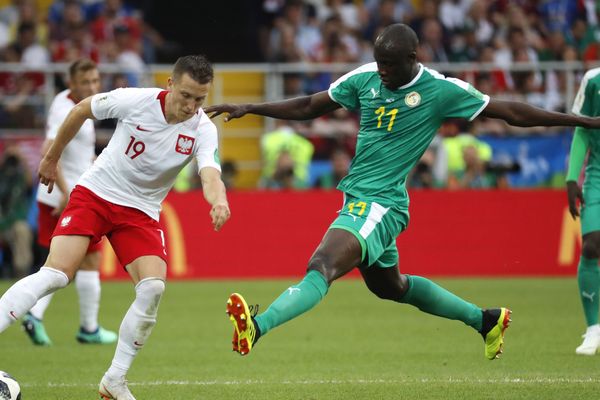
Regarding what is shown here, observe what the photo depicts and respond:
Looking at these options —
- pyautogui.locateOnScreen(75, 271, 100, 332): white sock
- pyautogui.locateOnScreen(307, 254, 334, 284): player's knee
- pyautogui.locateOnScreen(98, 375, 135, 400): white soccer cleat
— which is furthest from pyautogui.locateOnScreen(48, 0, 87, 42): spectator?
pyautogui.locateOnScreen(307, 254, 334, 284): player's knee

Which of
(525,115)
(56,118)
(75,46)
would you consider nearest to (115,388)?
(525,115)

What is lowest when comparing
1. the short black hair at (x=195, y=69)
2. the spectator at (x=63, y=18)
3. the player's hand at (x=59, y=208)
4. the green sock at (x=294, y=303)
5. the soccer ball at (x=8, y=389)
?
the soccer ball at (x=8, y=389)

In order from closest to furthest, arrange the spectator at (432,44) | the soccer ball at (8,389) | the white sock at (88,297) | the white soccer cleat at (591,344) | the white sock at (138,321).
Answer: the soccer ball at (8,389) < the white sock at (138,321) < the white soccer cleat at (591,344) < the white sock at (88,297) < the spectator at (432,44)

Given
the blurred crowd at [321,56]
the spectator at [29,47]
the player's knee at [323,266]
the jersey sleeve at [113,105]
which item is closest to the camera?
the player's knee at [323,266]

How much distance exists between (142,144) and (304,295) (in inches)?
66.1

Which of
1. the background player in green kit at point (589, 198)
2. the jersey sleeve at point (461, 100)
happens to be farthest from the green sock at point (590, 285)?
the jersey sleeve at point (461, 100)

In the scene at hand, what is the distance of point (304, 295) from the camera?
Answer: 273 inches

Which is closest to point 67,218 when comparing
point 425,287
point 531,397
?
point 425,287

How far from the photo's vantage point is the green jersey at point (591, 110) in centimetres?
990

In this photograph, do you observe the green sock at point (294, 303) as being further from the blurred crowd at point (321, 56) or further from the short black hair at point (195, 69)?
the blurred crowd at point (321, 56)

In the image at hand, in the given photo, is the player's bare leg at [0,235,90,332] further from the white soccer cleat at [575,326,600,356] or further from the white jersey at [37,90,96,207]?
the white soccer cleat at [575,326,600,356]

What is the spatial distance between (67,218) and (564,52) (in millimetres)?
15679

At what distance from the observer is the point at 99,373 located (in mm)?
9195

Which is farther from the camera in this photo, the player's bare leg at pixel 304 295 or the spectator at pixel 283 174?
the spectator at pixel 283 174
